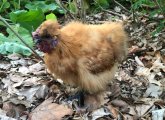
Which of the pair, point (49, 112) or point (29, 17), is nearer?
point (49, 112)

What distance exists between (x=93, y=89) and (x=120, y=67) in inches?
33.1

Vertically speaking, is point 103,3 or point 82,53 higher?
point 82,53

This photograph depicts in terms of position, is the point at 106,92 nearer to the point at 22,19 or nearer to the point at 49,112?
the point at 49,112

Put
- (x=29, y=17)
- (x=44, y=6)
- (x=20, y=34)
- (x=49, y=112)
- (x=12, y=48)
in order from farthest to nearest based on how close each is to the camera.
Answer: (x=44, y=6) < (x=29, y=17) < (x=20, y=34) < (x=12, y=48) < (x=49, y=112)

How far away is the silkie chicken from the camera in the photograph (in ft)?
9.99

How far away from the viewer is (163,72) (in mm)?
3916

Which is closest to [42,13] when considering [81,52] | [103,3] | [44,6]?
[44,6]

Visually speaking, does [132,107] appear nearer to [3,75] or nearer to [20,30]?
[3,75]

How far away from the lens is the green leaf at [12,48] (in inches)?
164

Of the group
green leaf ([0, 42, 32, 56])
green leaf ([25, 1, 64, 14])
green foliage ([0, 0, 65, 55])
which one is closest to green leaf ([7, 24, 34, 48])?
green foliage ([0, 0, 65, 55])

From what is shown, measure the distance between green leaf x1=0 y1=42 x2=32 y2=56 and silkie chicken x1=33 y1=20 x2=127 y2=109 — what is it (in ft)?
3.44

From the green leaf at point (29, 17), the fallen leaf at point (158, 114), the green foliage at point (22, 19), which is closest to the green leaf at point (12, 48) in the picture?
the green foliage at point (22, 19)

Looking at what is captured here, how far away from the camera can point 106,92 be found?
11.6ft

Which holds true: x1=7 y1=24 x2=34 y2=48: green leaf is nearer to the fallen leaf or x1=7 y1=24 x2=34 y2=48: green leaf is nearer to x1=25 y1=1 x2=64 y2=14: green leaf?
x1=25 y1=1 x2=64 y2=14: green leaf
